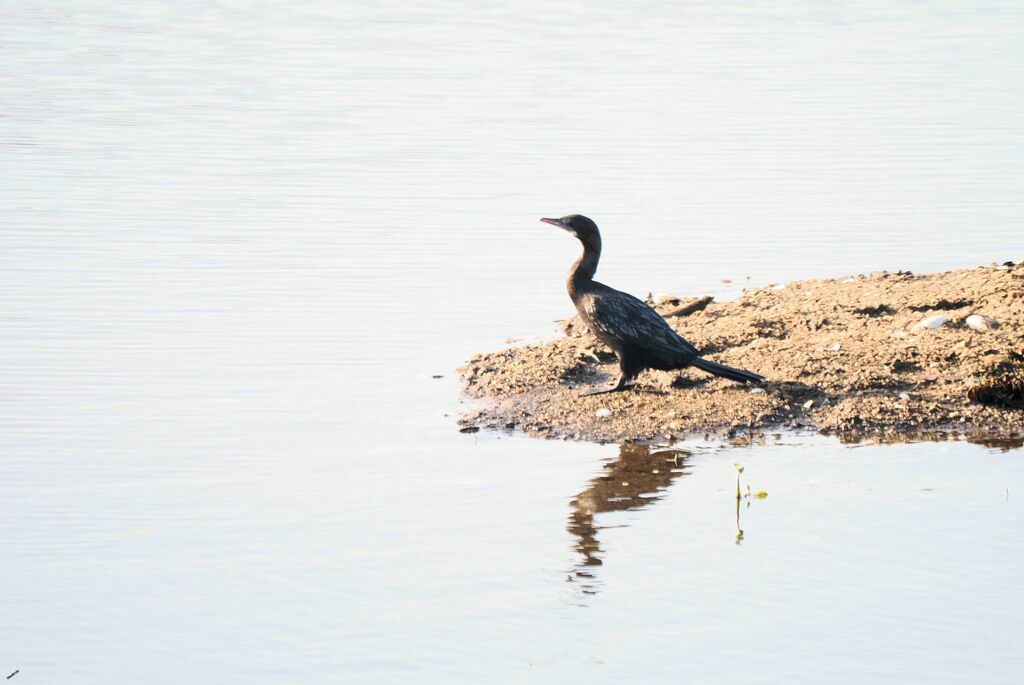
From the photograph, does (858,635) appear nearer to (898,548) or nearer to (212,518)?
(898,548)

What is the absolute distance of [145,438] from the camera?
9336mm

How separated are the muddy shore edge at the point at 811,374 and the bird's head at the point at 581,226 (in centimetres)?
86

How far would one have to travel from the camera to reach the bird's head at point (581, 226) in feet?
34.2

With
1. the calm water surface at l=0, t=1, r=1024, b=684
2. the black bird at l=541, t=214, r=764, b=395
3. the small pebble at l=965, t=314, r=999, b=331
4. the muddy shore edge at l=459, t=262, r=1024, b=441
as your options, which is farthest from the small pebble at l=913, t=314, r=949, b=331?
the calm water surface at l=0, t=1, r=1024, b=684

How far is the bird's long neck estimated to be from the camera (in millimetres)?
10219

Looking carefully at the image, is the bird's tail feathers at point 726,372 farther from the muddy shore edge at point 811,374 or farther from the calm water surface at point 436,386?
the calm water surface at point 436,386

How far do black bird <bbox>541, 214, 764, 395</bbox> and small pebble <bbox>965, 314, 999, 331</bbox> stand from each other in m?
1.73

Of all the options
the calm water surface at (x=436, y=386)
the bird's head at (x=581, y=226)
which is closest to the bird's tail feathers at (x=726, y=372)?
the calm water surface at (x=436, y=386)

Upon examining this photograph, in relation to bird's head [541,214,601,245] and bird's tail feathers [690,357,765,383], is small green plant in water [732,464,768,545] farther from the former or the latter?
bird's head [541,214,601,245]

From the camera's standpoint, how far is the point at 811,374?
9977mm

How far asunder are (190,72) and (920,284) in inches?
657

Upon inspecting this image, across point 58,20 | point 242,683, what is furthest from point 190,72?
point 242,683

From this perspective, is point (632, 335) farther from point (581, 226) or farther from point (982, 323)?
point (982, 323)

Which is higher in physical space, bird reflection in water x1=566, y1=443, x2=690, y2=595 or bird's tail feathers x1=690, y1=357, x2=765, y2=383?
bird's tail feathers x1=690, y1=357, x2=765, y2=383
